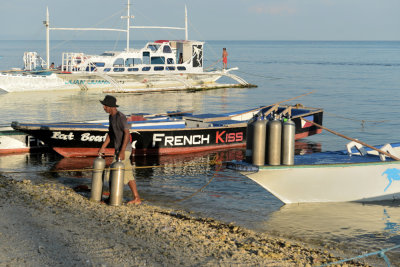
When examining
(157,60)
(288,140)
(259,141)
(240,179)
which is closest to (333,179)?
(288,140)

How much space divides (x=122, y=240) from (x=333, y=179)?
5.19 meters

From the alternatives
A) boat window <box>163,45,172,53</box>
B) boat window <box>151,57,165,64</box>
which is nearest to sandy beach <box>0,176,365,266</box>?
boat window <box>151,57,165,64</box>

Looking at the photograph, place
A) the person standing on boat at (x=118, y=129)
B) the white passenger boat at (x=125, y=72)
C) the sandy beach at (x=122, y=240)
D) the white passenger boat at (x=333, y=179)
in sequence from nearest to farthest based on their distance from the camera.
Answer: the sandy beach at (x=122, y=240) < the person standing on boat at (x=118, y=129) < the white passenger boat at (x=333, y=179) < the white passenger boat at (x=125, y=72)

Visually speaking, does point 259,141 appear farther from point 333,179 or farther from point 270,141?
point 333,179

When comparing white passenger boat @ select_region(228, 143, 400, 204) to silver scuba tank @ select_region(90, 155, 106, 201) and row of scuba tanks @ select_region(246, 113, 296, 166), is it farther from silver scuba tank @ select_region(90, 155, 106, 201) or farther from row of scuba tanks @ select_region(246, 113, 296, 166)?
silver scuba tank @ select_region(90, 155, 106, 201)

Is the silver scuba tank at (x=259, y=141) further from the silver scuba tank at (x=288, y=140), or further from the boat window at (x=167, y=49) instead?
the boat window at (x=167, y=49)

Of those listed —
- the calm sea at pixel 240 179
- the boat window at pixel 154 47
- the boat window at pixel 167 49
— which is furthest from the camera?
the boat window at pixel 154 47

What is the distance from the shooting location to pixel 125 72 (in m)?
38.3

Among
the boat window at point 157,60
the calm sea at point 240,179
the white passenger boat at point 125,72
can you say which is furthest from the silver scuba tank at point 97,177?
the boat window at point 157,60

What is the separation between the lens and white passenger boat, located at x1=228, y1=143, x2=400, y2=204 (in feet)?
34.8

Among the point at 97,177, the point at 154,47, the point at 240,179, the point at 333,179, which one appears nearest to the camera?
the point at 97,177

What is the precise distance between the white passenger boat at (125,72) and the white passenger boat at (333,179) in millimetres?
27927

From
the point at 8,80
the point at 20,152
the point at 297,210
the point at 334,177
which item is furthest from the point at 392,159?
the point at 8,80

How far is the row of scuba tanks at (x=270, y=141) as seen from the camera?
959 centimetres
